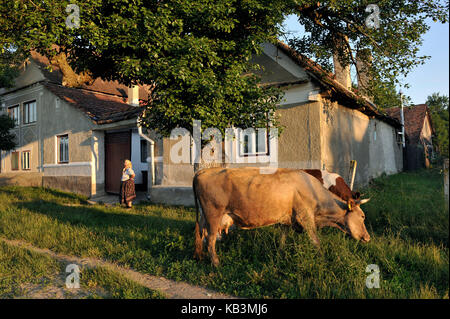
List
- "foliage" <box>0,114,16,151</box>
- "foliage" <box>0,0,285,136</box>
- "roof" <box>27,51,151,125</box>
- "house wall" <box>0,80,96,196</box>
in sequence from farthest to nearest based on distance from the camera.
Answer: "foliage" <box>0,114,16,151</box> → "house wall" <box>0,80,96,196</box> → "roof" <box>27,51,151,125</box> → "foliage" <box>0,0,285,136</box>

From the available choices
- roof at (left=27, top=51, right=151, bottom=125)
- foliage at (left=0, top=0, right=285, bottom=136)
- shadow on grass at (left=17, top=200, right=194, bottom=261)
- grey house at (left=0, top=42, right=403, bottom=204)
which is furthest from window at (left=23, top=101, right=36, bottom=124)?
foliage at (left=0, top=0, right=285, bottom=136)

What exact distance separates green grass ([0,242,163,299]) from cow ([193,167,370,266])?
1212 millimetres

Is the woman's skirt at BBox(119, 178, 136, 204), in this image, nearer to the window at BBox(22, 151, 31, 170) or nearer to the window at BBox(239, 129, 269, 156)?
the window at BBox(239, 129, 269, 156)

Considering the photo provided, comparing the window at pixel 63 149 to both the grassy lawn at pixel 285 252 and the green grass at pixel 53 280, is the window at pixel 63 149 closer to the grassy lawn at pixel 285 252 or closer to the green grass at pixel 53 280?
Answer: the grassy lawn at pixel 285 252

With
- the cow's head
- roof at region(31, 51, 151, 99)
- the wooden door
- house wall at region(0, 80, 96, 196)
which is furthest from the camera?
roof at region(31, 51, 151, 99)

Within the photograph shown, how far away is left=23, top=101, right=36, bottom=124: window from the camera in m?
17.4

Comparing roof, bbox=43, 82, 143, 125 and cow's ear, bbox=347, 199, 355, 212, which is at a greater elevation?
roof, bbox=43, 82, 143, 125

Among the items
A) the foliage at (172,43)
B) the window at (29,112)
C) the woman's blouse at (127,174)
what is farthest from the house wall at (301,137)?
the window at (29,112)

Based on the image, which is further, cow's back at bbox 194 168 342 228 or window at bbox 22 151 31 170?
window at bbox 22 151 31 170

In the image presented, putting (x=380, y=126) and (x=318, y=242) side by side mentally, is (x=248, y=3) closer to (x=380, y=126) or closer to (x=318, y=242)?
(x=318, y=242)

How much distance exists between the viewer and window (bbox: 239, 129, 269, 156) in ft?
30.2

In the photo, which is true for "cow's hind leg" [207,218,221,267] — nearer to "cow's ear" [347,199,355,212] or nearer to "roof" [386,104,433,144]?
"cow's ear" [347,199,355,212]

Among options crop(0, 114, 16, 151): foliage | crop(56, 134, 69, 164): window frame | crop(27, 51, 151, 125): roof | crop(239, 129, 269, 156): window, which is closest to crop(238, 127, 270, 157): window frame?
crop(239, 129, 269, 156): window

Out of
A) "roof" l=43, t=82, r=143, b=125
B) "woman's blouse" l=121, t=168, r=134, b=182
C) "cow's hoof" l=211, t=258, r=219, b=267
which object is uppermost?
"roof" l=43, t=82, r=143, b=125
